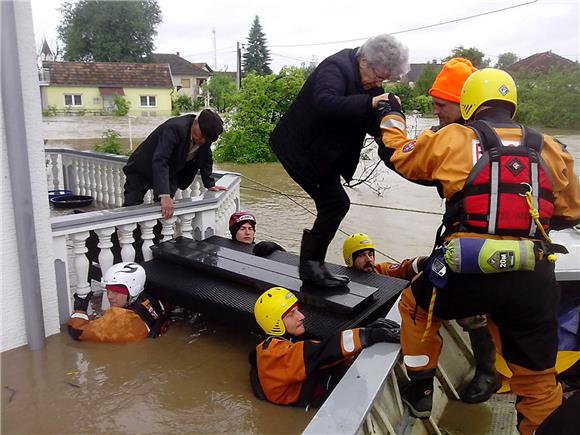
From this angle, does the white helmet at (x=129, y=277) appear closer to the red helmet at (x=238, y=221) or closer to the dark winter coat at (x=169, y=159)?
the dark winter coat at (x=169, y=159)

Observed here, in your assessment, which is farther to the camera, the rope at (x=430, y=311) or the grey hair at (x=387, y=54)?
the grey hair at (x=387, y=54)

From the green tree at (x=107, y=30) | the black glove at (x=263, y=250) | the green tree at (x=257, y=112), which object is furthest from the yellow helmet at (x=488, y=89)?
the green tree at (x=107, y=30)

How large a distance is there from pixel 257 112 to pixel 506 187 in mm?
13851

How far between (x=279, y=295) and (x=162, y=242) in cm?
167

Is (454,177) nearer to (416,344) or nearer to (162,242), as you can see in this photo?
(416,344)

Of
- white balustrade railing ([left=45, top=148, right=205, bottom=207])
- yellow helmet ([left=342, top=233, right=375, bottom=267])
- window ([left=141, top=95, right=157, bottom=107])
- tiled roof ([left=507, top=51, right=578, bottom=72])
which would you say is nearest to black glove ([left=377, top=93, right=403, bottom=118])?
yellow helmet ([left=342, top=233, right=375, bottom=267])

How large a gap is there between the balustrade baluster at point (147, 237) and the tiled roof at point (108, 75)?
1790 inches

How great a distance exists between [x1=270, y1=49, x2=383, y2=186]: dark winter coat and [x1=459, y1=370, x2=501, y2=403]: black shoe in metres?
1.56

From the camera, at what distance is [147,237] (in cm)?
430

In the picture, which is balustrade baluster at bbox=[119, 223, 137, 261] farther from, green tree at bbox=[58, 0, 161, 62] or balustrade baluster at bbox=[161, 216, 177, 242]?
green tree at bbox=[58, 0, 161, 62]

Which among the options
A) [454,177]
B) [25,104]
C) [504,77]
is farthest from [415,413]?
[25,104]

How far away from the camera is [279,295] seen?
311 cm

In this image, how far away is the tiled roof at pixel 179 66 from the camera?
6378 cm

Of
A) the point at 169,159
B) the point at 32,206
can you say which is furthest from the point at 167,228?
the point at 32,206
